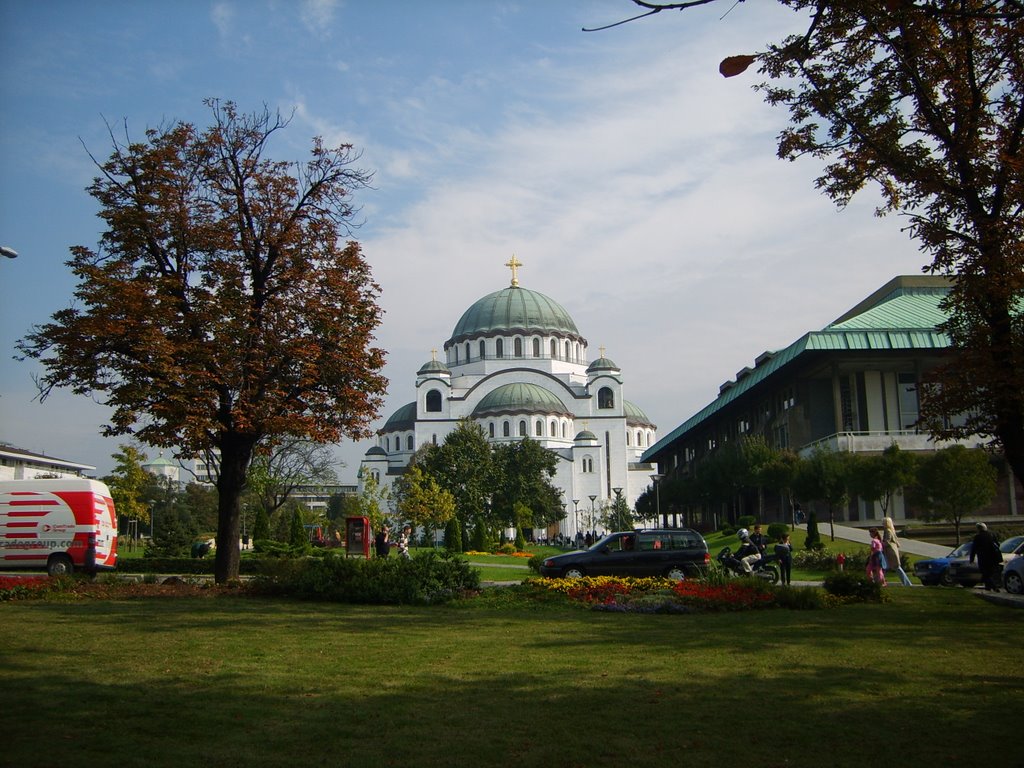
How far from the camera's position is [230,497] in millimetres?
19094

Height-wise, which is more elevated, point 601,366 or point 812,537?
point 601,366

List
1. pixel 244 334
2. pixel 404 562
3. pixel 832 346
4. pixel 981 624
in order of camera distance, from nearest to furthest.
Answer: pixel 981 624 < pixel 404 562 < pixel 244 334 < pixel 832 346

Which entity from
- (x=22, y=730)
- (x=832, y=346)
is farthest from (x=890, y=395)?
(x=22, y=730)

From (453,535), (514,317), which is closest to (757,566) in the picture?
(453,535)

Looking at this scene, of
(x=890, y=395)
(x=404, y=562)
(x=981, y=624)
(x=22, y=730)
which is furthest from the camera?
(x=890, y=395)

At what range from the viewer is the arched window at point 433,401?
90.5 m

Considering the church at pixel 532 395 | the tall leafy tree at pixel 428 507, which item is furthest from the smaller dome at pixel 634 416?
the tall leafy tree at pixel 428 507

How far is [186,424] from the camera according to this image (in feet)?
57.5

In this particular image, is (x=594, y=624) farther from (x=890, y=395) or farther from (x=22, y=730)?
(x=890, y=395)

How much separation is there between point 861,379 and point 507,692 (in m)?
37.8

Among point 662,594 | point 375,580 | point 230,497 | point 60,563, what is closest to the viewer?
point 662,594

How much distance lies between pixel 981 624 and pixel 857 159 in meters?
6.53

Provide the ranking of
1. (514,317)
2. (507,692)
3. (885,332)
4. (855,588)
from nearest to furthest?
(507,692)
(855,588)
(885,332)
(514,317)

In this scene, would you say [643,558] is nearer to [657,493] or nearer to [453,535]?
[657,493]
